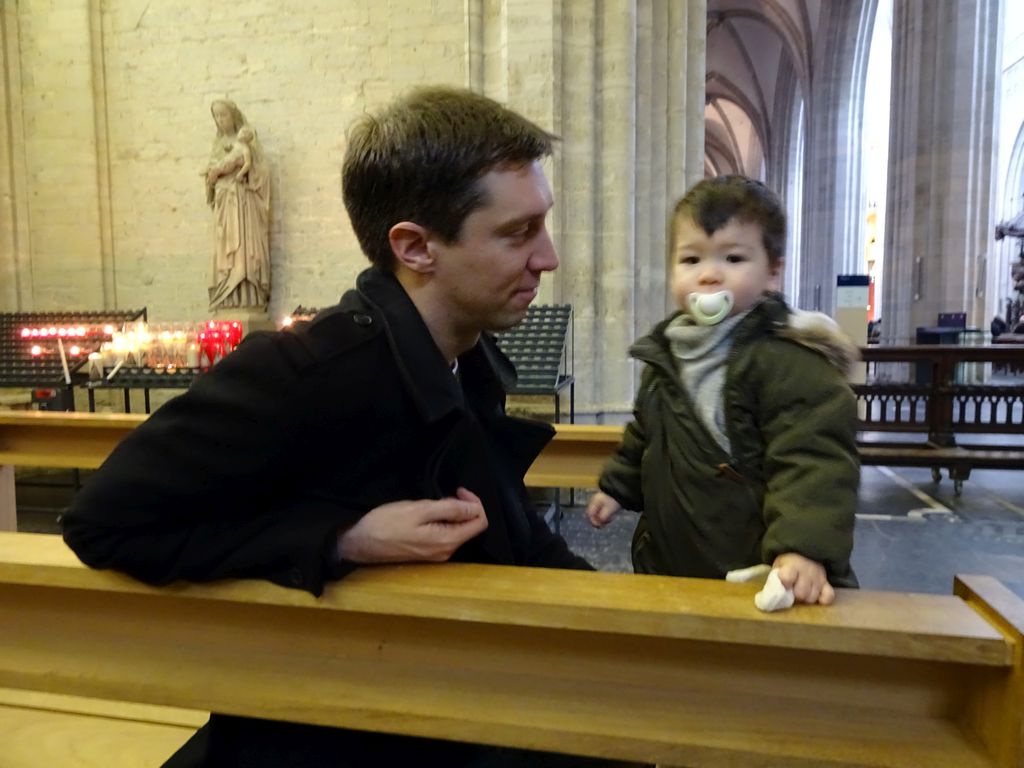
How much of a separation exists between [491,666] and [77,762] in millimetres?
1048

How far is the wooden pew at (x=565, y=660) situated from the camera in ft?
2.83

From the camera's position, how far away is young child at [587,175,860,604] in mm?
1319

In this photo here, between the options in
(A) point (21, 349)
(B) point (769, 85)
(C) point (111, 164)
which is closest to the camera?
(A) point (21, 349)

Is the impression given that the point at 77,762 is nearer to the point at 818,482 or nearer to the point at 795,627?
→ the point at 795,627

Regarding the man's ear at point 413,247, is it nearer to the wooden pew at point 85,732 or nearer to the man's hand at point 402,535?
the man's hand at point 402,535

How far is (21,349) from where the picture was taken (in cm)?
565

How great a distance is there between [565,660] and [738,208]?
0.98 metres

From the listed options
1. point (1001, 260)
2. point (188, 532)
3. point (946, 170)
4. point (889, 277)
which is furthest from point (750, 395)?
point (1001, 260)

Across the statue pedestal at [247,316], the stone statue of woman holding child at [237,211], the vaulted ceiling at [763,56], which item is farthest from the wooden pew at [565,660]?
the vaulted ceiling at [763,56]

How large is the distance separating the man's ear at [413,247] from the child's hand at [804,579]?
2.37ft

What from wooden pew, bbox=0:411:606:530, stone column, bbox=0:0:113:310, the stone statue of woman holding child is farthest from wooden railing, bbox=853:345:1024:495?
stone column, bbox=0:0:113:310

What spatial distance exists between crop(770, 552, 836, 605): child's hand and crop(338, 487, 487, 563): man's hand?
19.4 inches

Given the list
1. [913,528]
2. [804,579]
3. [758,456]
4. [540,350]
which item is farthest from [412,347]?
[913,528]

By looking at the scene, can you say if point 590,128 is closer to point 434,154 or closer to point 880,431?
point 880,431
